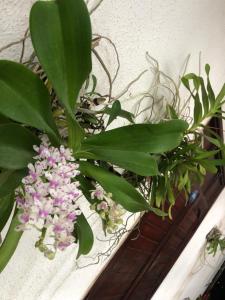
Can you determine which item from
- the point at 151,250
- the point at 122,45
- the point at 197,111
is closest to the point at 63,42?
the point at 122,45

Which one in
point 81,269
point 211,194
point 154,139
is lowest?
point 81,269

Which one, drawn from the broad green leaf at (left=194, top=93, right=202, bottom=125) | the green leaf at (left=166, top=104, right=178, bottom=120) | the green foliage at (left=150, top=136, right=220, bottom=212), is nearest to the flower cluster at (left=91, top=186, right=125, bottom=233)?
the green foliage at (left=150, top=136, right=220, bottom=212)

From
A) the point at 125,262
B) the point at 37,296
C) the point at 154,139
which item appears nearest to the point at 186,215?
the point at 125,262

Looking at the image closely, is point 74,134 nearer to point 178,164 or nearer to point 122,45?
point 122,45

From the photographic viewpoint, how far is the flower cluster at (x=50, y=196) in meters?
0.52

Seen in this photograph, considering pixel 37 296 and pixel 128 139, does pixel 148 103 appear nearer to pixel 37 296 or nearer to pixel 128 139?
pixel 128 139

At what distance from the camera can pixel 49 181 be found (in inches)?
21.1

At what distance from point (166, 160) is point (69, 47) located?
2.30ft

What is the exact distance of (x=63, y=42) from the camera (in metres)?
0.57

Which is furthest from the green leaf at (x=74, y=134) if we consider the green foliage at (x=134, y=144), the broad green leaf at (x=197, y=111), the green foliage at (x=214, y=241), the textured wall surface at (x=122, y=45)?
the green foliage at (x=214, y=241)

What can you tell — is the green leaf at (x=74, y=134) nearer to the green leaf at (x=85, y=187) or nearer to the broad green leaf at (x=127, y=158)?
the broad green leaf at (x=127, y=158)

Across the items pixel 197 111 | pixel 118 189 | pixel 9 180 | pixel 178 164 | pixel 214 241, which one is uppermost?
pixel 197 111

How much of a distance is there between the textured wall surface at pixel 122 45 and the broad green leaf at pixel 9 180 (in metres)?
0.27

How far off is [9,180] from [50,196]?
94mm
